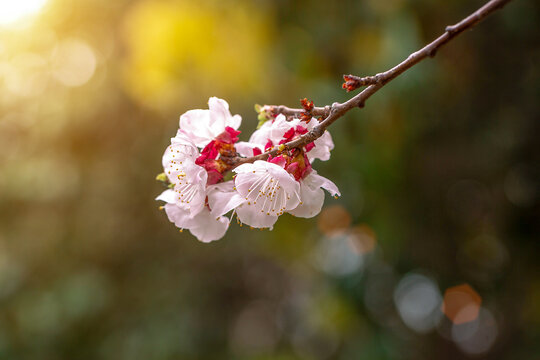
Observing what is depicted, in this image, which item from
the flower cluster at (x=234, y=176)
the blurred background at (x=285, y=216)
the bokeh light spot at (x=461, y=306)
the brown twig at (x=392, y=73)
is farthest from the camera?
the bokeh light spot at (x=461, y=306)

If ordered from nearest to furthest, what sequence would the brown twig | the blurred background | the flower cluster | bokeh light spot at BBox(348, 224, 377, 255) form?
1. the brown twig
2. the flower cluster
3. the blurred background
4. bokeh light spot at BBox(348, 224, 377, 255)

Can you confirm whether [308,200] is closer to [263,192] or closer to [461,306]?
[263,192]

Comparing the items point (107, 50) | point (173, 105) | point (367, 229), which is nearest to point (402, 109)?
point (367, 229)

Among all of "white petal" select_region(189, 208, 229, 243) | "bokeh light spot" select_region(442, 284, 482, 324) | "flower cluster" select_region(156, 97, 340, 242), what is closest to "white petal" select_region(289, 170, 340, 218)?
"flower cluster" select_region(156, 97, 340, 242)

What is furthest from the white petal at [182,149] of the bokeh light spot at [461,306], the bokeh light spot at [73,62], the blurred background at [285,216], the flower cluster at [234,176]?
the bokeh light spot at [73,62]

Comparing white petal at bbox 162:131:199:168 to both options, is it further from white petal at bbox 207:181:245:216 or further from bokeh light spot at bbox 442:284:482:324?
bokeh light spot at bbox 442:284:482:324

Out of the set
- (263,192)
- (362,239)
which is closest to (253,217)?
(263,192)

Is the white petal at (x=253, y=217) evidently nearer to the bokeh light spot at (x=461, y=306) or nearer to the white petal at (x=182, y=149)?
the white petal at (x=182, y=149)
